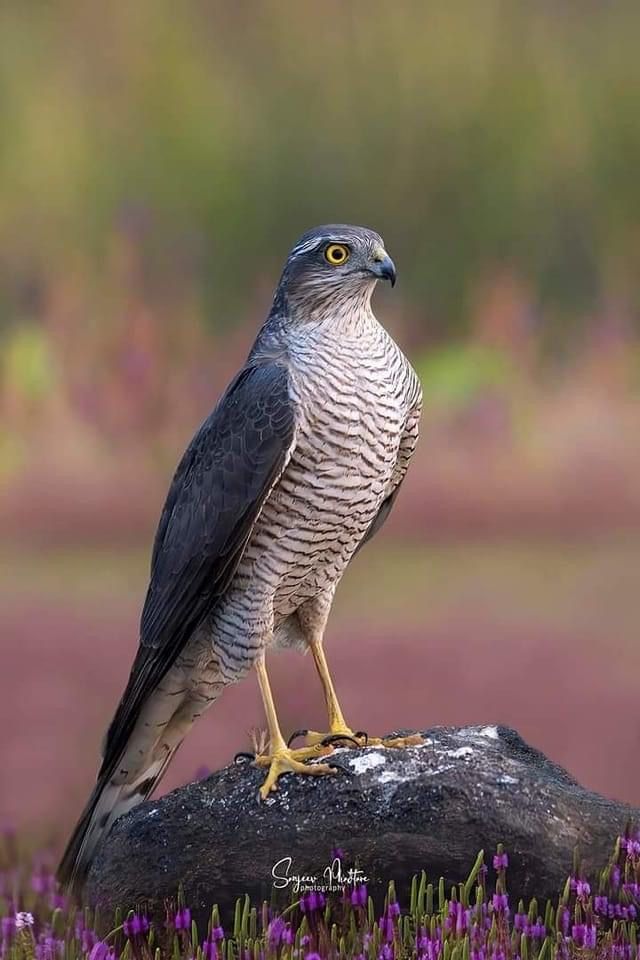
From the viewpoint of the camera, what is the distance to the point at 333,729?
4.53m

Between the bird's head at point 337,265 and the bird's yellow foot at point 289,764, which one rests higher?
the bird's head at point 337,265

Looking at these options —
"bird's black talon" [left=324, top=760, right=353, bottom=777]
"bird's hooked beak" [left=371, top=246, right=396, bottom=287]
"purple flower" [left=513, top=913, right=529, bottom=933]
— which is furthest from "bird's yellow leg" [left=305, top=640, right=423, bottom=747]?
"bird's hooked beak" [left=371, top=246, right=396, bottom=287]

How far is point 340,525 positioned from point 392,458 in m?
0.26

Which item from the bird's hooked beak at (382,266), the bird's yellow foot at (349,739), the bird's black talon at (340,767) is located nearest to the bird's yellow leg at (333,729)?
the bird's yellow foot at (349,739)

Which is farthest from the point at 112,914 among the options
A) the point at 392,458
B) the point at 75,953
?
the point at 392,458

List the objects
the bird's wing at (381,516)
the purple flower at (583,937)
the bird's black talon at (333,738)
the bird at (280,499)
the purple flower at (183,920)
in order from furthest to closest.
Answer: the bird's wing at (381,516), the bird's black talon at (333,738), the bird at (280,499), the purple flower at (183,920), the purple flower at (583,937)

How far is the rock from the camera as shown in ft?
13.1

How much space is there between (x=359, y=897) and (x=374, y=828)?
19 centimetres

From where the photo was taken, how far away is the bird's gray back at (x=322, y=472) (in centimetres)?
413

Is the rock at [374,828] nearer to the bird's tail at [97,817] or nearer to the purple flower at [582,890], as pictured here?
the purple flower at [582,890]

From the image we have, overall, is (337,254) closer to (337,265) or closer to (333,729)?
(337,265)

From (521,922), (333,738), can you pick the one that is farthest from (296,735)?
(521,922)

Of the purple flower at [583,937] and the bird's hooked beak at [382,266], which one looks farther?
the bird's hooked beak at [382,266]

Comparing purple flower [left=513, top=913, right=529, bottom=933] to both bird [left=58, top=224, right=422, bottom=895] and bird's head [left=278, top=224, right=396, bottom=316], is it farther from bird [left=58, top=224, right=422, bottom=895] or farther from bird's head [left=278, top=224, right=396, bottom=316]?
bird's head [left=278, top=224, right=396, bottom=316]
